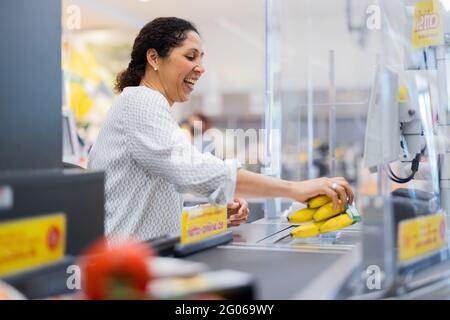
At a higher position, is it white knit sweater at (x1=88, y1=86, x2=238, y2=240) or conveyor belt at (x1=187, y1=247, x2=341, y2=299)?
white knit sweater at (x1=88, y1=86, x2=238, y2=240)

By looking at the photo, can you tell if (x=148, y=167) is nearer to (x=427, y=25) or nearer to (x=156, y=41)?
(x=156, y=41)

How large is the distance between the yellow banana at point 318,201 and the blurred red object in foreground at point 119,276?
0.83m

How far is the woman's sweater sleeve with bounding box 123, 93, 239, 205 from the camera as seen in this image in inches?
58.5

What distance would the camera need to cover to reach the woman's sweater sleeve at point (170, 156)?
58.5 inches

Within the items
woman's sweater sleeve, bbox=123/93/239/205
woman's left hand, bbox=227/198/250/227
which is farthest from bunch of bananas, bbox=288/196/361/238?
woman's left hand, bbox=227/198/250/227

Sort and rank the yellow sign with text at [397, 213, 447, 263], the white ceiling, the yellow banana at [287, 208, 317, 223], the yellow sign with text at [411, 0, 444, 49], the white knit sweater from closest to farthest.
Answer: the yellow sign with text at [397, 213, 447, 263] < the white knit sweater < the yellow banana at [287, 208, 317, 223] < the yellow sign with text at [411, 0, 444, 49] < the white ceiling

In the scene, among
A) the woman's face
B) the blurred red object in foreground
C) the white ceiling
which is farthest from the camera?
the white ceiling

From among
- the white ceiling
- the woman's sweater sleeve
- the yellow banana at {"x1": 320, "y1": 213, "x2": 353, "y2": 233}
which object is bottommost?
the yellow banana at {"x1": 320, "y1": 213, "x2": 353, "y2": 233}

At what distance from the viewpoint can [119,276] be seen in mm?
775

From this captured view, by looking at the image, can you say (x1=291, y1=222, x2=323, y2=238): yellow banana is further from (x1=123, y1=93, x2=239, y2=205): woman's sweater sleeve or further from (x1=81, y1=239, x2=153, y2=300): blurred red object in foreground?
(x1=81, y1=239, x2=153, y2=300): blurred red object in foreground

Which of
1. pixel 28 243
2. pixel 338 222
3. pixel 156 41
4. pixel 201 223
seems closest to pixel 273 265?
pixel 201 223

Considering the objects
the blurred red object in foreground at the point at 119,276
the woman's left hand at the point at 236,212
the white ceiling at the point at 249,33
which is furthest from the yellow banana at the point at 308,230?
the white ceiling at the point at 249,33

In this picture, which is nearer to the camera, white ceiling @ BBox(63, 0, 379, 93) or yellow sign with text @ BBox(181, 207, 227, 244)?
yellow sign with text @ BBox(181, 207, 227, 244)

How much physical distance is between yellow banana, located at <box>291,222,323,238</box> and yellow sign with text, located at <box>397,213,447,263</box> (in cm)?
42
